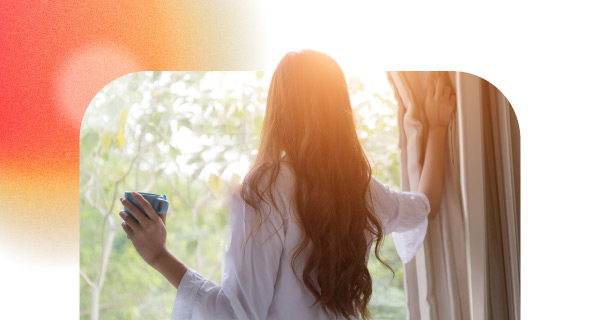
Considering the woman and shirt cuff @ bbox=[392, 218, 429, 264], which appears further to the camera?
shirt cuff @ bbox=[392, 218, 429, 264]

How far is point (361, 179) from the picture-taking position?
127cm

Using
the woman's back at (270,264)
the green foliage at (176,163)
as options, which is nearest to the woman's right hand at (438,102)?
the green foliage at (176,163)

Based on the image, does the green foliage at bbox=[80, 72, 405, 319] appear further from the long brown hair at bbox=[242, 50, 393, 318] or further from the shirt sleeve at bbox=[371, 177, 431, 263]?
the long brown hair at bbox=[242, 50, 393, 318]

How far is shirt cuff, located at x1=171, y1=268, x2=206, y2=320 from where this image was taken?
1.21m

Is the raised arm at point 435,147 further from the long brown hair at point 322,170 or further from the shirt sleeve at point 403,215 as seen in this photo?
the long brown hair at point 322,170

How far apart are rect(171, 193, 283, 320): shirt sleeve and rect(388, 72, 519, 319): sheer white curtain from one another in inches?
16.5

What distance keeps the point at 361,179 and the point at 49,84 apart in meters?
0.83

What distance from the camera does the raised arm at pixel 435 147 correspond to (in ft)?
4.62

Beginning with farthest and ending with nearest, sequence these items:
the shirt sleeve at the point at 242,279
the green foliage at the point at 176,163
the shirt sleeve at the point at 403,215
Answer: the green foliage at the point at 176,163 < the shirt sleeve at the point at 403,215 < the shirt sleeve at the point at 242,279

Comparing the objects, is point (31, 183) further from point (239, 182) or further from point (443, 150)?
point (443, 150)

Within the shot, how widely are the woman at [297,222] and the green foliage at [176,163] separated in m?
0.19

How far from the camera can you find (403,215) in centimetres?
136

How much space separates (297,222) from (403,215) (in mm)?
317

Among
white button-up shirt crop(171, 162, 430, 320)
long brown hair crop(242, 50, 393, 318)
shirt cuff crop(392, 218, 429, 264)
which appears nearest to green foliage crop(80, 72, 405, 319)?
shirt cuff crop(392, 218, 429, 264)
